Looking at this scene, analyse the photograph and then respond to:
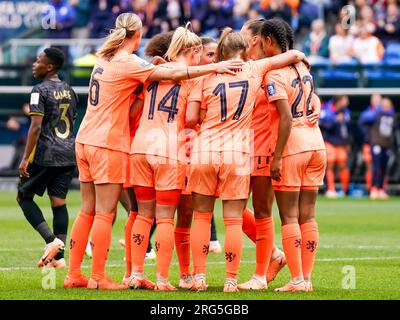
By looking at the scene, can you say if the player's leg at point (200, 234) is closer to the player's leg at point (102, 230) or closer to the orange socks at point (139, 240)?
the orange socks at point (139, 240)

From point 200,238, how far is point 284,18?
19.4 meters

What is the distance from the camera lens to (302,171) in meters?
9.43

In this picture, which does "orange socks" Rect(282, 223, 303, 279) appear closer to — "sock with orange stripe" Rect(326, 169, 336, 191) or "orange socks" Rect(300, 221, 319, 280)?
"orange socks" Rect(300, 221, 319, 280)

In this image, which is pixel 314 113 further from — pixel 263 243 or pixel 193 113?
pixel 263 243

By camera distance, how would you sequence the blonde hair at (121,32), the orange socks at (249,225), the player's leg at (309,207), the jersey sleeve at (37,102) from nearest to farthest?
the blonde hair at (121,32)
the player's leg at (309,207)
the orange socks at (249,225)
the jersey sleeve at (37,102)

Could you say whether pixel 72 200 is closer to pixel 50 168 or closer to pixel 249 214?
pixel 50 168

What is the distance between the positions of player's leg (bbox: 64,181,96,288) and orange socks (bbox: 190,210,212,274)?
0.99 m

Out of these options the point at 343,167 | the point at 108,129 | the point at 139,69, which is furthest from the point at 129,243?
the point at 343,167

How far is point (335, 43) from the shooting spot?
27.6 m

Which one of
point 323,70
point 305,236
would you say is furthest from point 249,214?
point 323,70

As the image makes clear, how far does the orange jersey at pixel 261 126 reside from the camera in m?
9.61

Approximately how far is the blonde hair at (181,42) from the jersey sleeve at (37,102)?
261 centimetres

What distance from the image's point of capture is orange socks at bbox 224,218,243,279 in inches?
361

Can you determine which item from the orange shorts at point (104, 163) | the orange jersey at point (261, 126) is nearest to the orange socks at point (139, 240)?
the orange shorts at point (104, 163)
